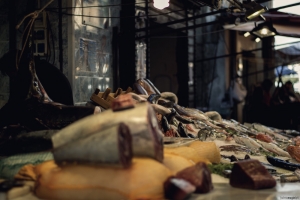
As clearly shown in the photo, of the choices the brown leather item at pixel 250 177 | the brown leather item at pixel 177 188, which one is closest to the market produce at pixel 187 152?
the brown leather item at pixel 250 177

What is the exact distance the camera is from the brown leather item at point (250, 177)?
427cm

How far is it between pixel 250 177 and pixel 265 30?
8.57m

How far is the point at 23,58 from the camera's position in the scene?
6.09m

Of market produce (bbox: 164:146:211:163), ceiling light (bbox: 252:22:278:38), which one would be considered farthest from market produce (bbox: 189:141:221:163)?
ceiling light (bbox: 252:22:278:38)

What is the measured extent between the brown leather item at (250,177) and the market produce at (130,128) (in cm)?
93

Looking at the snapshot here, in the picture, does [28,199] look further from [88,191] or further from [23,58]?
[23,58]

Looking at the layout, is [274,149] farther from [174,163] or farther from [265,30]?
[265,30]

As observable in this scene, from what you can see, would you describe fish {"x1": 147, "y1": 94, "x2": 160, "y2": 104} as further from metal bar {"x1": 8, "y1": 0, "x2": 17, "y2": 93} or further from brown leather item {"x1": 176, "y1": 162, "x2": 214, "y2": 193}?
brown leather item {"x1": 176, "y1": 162, "x2": 214, "y2": 193}

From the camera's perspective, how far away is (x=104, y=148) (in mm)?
3582

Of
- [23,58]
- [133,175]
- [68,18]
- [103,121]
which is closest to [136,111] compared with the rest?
[103,121]

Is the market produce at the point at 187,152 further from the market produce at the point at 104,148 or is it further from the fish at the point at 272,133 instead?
the fish at the point at 272,133

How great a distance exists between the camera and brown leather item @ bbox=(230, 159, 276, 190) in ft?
14.0

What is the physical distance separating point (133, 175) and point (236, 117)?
15692mm

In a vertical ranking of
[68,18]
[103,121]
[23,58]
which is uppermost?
[68,18]
